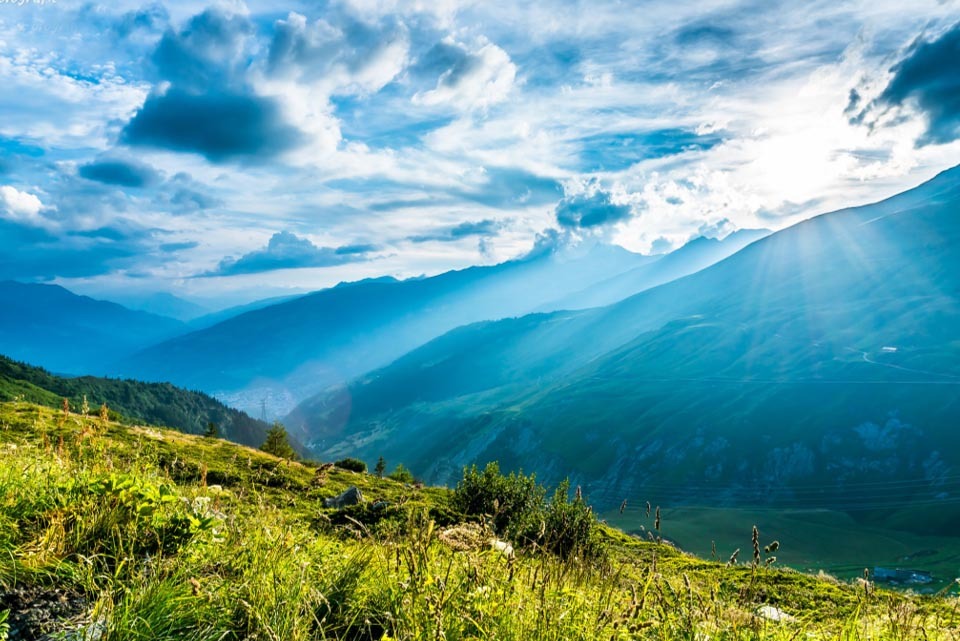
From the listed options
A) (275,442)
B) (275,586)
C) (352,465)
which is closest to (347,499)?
(275,586)

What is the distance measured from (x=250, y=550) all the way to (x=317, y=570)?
2.43ft

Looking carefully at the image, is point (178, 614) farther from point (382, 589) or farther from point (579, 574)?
point (579, 574)

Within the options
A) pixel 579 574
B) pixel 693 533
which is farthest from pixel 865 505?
pixel 579 574

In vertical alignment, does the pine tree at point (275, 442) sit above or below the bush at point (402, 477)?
above

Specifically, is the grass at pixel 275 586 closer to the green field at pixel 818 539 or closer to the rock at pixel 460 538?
the rock at pixel 460 538

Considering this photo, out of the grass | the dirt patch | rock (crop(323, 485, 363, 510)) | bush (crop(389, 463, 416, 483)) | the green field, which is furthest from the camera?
the green field

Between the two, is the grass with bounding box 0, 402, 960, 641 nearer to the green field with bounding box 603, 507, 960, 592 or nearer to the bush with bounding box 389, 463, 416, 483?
the bush with bounding box 389, 463, 416, 483

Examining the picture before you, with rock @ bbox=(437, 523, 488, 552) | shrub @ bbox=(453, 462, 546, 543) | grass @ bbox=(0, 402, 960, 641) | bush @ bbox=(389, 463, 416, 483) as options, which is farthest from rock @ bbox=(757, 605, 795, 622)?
bush @ bbox=(389, 463, 416, 483)

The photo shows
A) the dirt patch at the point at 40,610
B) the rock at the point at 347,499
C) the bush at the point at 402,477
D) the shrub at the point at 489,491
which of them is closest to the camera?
the dirt patch at the point at 40,610

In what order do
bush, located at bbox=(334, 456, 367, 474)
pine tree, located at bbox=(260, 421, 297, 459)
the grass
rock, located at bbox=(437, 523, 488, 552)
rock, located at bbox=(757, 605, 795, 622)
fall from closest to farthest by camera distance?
the grass < rock, located at bbox=(757, 605, 795, 622) < rock, located at bbox=(437, 523, 488, 552) < bush, located at bbox=(334, 456, 367, 474) < pine tree, located at bbox=(260, 421, 297, 459)

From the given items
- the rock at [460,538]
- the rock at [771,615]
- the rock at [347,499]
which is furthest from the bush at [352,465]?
the rock at [771,615]

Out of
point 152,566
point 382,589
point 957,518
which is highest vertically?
point 152,566

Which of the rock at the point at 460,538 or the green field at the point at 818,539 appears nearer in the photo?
the rock at the point at 460,538

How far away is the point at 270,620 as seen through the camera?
4629mm
